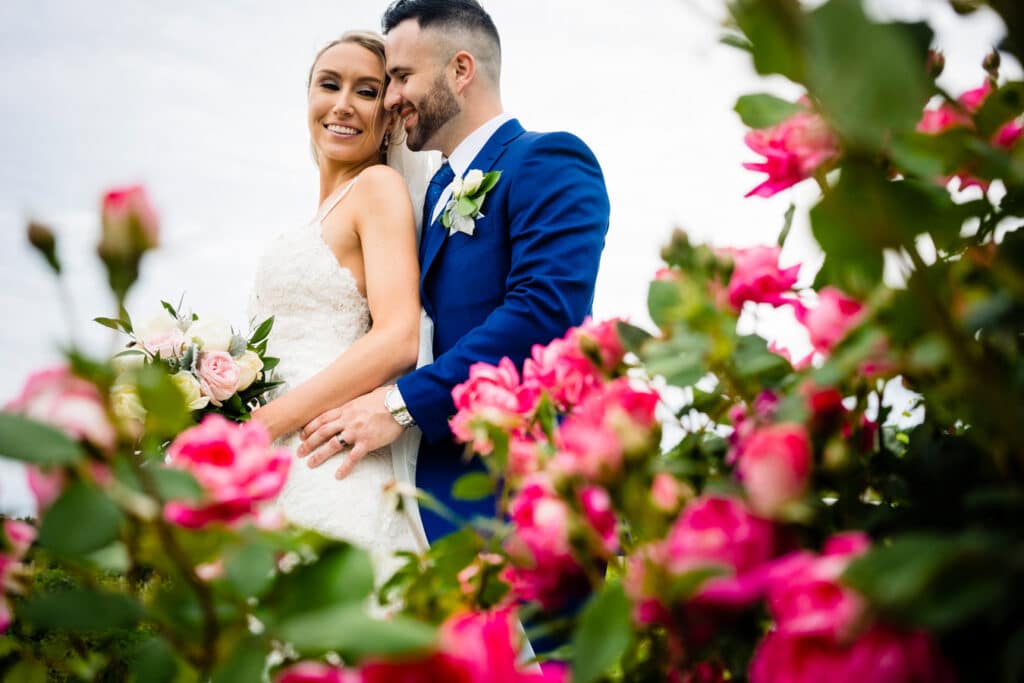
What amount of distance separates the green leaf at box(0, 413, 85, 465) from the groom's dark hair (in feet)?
8.93

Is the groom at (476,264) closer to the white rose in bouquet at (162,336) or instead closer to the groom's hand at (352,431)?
the groom's hand at (352,431)

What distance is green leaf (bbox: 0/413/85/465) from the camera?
0.43 metres

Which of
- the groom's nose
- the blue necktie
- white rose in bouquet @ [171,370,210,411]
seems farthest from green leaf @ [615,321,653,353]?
the groom's nose

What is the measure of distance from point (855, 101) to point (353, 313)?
2310 millimetres

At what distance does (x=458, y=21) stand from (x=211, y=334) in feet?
5.08

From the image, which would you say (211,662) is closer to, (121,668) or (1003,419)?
(121,668)

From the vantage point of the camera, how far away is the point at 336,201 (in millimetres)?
2750

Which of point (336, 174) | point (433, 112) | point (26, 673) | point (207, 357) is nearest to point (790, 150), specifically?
point (26, 673)

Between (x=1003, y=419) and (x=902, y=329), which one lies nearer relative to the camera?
(x=1003, y=419)

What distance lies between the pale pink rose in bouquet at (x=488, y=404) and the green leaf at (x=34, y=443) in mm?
365

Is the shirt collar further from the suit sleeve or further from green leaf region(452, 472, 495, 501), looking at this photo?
green leaf region(452, 472, 495, 501)

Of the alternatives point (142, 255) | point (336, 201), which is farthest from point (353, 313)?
point (142, 255)

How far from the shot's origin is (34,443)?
0.43 metres

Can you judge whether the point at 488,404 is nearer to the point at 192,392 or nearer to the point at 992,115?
the point at 992,115
